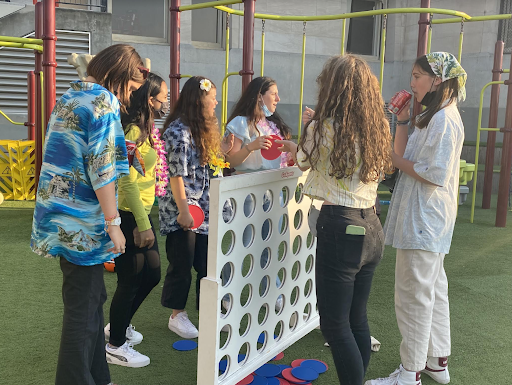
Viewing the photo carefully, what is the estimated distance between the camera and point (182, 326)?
3076 millimetres

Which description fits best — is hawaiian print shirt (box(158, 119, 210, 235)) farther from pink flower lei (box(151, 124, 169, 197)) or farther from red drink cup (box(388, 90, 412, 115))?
red drink cup (box(388, 90, 412, 115))

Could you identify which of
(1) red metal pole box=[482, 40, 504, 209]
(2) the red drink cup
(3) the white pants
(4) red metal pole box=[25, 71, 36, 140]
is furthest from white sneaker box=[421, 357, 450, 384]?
(4) red metal pole box=[25, 71, 36, 140]

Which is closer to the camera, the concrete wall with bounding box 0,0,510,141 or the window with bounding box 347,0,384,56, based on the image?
the concrete wall with bounding box 0,0,510,141

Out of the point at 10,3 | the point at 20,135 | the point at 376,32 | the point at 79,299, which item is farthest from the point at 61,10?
the point at 79,299

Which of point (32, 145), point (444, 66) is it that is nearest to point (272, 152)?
point (444, 66)

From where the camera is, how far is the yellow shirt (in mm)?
2369

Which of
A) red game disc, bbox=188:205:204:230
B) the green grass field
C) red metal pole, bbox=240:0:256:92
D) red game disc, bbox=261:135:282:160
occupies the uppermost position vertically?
red metal pole, bbox=240:0:256:92

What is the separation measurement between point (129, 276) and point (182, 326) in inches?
24.3

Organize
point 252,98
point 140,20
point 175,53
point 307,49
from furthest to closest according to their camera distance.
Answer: point 307,49 < point 140,20 < point 175,53 < point 252,98

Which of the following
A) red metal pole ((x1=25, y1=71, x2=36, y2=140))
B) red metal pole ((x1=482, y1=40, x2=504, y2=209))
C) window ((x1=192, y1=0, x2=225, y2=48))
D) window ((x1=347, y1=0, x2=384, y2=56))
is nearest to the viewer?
red metal pole ((x1=482, y1=40, x2=504, y2=209))

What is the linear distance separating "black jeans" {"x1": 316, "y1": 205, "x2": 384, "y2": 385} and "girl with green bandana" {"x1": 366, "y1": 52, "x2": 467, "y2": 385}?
29 centimetres

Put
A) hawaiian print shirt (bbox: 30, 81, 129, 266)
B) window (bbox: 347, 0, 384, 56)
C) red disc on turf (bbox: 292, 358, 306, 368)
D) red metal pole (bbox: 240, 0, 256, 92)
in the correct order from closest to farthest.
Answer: hawaiian print shirt (bbox: 30, 81, 129, 266)
red disc on turf (bbox: 292, 358, 306, 368)
red metal pole (bbox: 240, 0, 256, 92)
window (bbox: 347, 0, 384, 56)

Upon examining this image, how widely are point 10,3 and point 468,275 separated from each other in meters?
8.44

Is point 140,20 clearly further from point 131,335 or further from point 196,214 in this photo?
point 131,335
